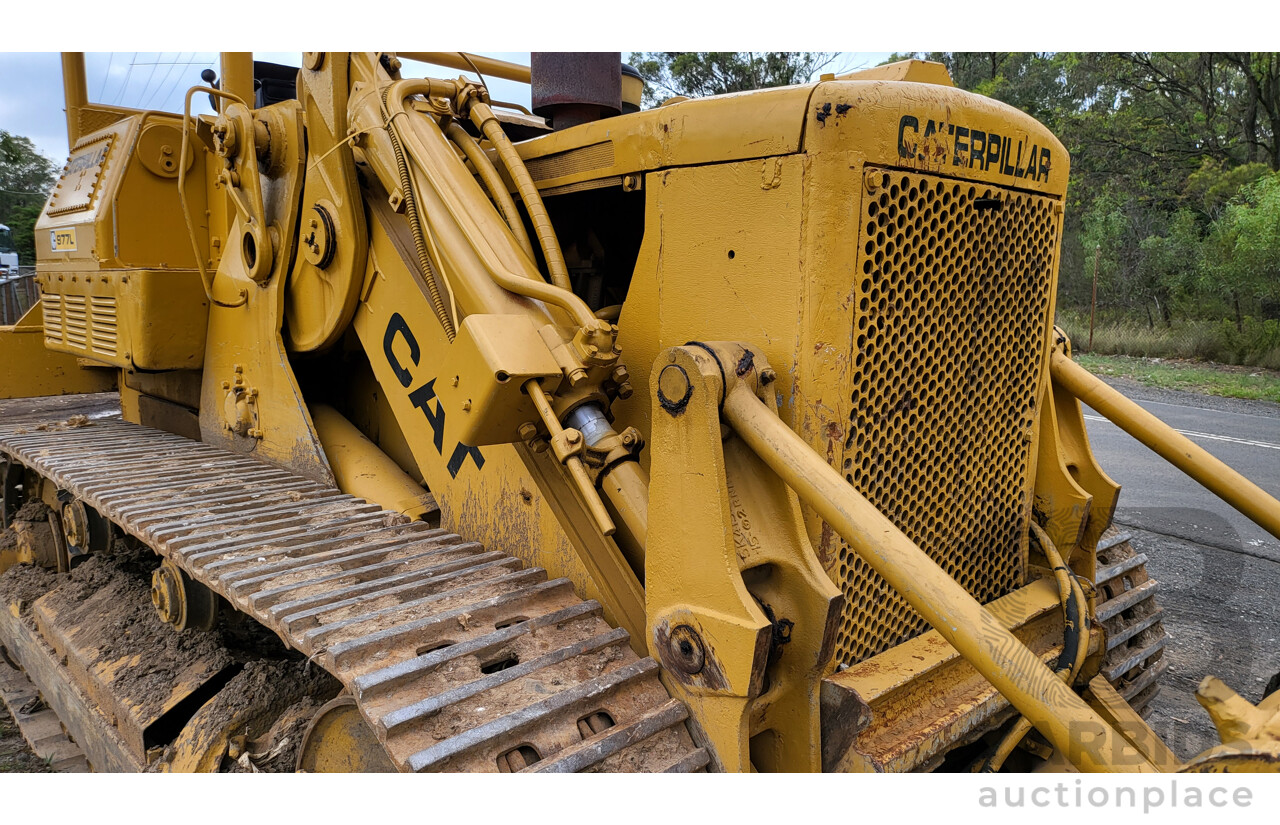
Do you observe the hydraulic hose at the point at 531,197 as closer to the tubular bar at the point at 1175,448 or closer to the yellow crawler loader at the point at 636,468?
the yellow crawler loader at the point at 636,468

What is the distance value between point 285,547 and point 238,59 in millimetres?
2335

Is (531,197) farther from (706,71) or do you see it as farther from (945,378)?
(706,71)

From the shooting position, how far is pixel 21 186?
A: 37281 millimetres

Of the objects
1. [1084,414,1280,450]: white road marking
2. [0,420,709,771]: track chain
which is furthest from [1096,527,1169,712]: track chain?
[1084,414,1280,450]: white road marking

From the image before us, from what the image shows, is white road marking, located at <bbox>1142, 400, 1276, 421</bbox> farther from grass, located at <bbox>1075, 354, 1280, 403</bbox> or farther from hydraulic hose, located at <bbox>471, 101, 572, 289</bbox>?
hydraulic hose, located at <bbox>471, 101, 572, 289</bbox>

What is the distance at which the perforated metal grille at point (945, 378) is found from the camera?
1.97 meters

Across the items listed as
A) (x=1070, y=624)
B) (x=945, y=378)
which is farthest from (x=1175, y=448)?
(x=945, y=378)

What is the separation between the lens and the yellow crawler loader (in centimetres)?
180

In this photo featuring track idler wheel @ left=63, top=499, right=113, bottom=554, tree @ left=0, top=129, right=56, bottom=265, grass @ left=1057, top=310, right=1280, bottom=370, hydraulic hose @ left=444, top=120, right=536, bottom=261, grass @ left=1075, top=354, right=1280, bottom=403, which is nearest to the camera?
hydraulic hose @ left=444, top=120, right=536, bottom=261

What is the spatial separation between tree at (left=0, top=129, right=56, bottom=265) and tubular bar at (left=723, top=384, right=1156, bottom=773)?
33242mm

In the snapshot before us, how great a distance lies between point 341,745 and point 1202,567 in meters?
4.62

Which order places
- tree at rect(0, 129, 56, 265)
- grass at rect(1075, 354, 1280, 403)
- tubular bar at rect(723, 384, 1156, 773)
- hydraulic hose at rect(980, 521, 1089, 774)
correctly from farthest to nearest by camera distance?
tree at rect(0, 129, 56, 265)
grass at rect(1075, 354, 1280, 403)
hydraulic hose at rect(980, 521, 1089, 774)
tubular bar at rect(723, 384, 1156, 773)

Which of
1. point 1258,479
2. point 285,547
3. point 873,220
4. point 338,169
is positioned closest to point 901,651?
point 873,220

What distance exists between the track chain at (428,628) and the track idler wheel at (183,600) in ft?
0.88
